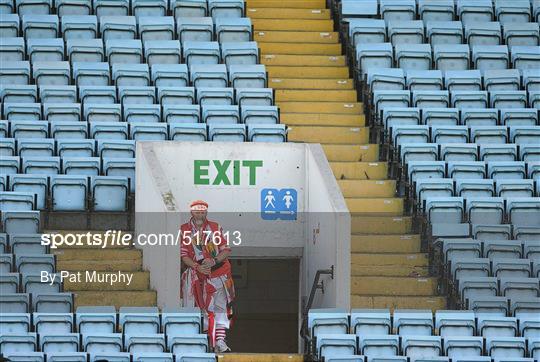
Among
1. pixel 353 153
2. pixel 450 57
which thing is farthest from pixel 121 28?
pixel 450 57

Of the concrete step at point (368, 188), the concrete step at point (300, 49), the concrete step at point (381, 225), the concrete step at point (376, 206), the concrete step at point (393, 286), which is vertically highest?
the concrete step at point (300, 49)

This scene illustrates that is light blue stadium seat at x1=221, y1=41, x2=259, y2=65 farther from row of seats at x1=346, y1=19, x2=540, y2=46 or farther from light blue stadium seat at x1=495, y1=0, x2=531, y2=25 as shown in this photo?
light blue stadium seat at x1=495, y1=0, x2=531, y2=25

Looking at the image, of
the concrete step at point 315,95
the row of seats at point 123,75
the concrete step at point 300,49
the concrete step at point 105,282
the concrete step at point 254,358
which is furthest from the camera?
the concrete step at point 300,49

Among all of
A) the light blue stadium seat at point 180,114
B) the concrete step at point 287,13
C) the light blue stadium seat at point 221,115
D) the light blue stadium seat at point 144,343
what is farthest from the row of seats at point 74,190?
the concrete step at point 287,13

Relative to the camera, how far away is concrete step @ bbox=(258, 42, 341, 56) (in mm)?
26312

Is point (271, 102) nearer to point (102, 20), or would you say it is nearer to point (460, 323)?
point (102, 20)

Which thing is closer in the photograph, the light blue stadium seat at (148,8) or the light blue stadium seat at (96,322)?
the light blue stadium seat at (96,322)

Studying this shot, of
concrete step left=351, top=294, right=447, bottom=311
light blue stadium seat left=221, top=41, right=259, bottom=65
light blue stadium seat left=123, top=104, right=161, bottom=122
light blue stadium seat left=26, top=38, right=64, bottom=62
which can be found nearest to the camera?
concrete step left=351, top=294, right=447, bottom=311

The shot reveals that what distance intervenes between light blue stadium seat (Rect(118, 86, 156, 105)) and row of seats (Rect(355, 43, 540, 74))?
3.00m

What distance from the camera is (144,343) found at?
61.7 ft

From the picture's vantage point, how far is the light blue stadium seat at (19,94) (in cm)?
2378

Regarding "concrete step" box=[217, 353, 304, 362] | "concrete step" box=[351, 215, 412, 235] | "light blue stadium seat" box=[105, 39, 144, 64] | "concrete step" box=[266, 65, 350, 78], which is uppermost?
"light blue stadium seat" box=[105, 39, 144, 64]

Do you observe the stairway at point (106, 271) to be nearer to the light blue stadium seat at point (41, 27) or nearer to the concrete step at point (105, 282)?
the concrete step at point (105, 282)

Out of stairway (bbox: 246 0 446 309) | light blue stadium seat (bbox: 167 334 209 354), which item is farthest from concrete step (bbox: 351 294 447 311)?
light blue stadium seat (bbox: 167 334 209 354)
